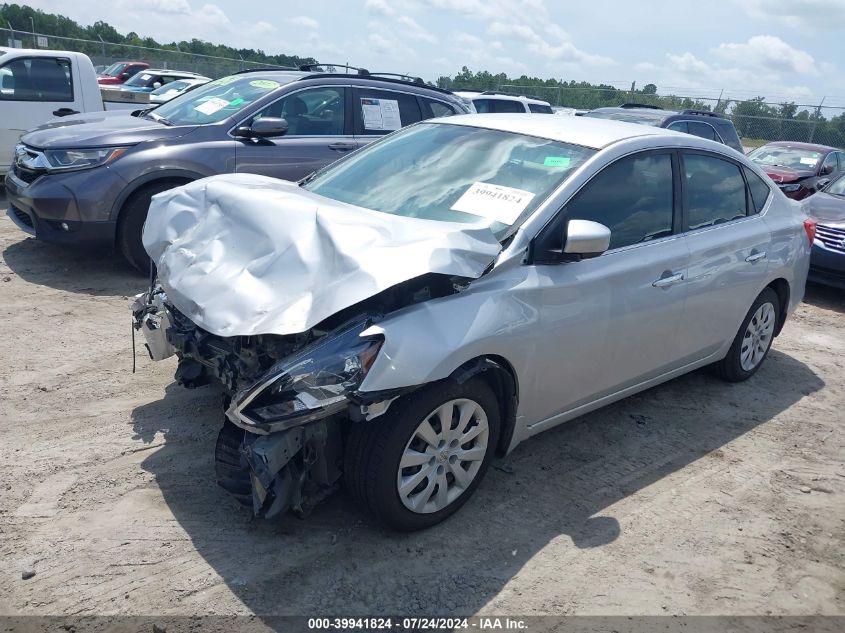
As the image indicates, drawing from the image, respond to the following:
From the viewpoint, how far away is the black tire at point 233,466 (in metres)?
3.09

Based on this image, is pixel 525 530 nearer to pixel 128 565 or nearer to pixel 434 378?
pixel 434 378

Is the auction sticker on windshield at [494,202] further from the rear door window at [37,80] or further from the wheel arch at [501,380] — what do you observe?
the rear door window at [37,80]

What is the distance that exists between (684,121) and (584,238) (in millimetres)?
9176

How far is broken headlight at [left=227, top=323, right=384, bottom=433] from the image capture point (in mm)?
2850

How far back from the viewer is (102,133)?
21.1 feet

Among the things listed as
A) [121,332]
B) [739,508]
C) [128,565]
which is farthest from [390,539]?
[121,332]

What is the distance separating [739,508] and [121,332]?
172 inches

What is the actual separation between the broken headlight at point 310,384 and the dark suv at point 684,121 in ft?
31.1

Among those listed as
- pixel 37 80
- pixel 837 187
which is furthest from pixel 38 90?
pixel 837 187

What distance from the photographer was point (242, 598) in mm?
2842

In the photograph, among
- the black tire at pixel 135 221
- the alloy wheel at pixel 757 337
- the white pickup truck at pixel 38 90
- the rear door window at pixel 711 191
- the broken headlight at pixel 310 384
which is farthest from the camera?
the white pickup truck at pixel 38 90

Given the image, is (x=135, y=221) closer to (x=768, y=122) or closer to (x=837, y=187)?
(x=837, y=187)

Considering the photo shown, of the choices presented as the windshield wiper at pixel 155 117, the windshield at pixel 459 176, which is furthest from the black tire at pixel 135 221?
the windshield at pixel 459 176

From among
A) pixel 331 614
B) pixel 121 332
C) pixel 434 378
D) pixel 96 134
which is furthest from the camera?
pixel 96 134
